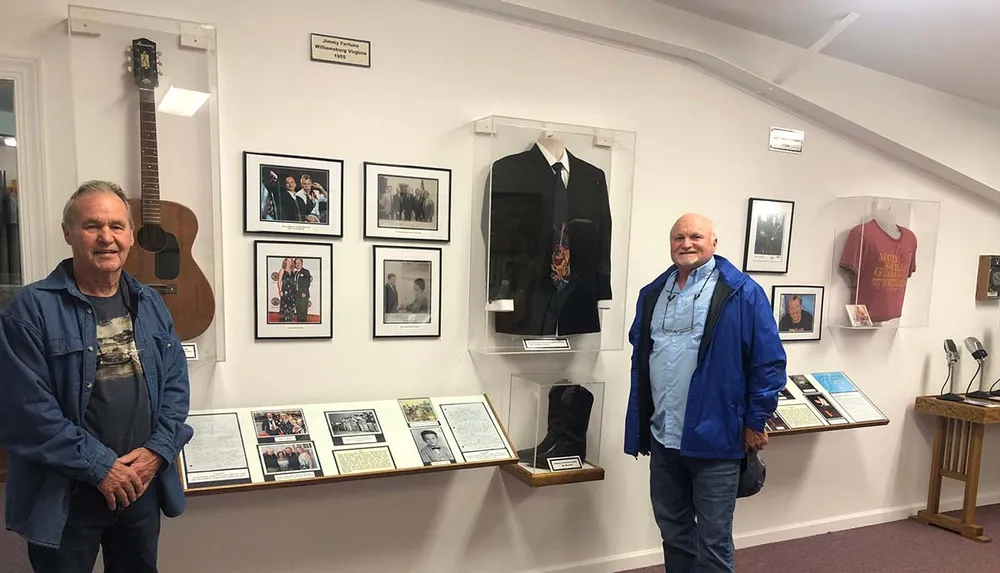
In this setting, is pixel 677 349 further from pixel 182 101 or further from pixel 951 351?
pixel 951 351

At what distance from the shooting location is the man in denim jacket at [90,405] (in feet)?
5.32

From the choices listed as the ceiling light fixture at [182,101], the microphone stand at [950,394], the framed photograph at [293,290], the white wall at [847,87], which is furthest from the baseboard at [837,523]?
the ceiling light fixture at [182,101]

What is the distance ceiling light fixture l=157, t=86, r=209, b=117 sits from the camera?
2252 mm

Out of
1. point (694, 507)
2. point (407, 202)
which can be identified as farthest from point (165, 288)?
point (694, 507)

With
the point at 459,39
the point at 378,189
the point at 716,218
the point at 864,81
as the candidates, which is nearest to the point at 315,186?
the point at 378,189

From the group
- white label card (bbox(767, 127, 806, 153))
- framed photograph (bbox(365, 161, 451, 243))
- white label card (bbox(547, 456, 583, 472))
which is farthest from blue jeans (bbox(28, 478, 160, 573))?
white label card (bbox(767, 127, 806, 153))

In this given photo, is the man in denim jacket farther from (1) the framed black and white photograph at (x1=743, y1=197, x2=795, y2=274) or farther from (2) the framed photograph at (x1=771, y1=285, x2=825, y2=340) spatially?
(2) the framed photograph at (x1=771, y1=285, x2=825, y2=340)

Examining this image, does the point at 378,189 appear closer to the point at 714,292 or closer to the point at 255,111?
the point at 255,111

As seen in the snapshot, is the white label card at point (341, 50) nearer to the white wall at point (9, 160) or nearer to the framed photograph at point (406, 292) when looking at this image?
the framed photograph at point (406, 292)

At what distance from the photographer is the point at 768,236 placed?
135 inches

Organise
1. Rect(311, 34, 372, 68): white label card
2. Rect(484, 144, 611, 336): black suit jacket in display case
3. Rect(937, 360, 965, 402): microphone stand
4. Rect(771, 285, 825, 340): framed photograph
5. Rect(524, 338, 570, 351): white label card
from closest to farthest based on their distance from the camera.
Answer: Rect(311, 34, 372, 68): white label card < Rect(484, 144, 611, 336): black suit jacket in display case < Rect(524, 338, 570, 351): white label card < Rect(771, 285, 825, 340): framed photograph < Rect(937, 360, 965, 402): microphone stand

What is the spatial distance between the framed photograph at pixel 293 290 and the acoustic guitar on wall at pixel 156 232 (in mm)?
248

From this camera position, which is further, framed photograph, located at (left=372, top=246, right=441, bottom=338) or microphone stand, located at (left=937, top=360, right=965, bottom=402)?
microphone stand, located at (left=937, top=360, right=965, bottom=402)

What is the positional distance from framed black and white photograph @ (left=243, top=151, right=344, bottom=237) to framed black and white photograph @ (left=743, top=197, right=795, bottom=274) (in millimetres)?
2152
